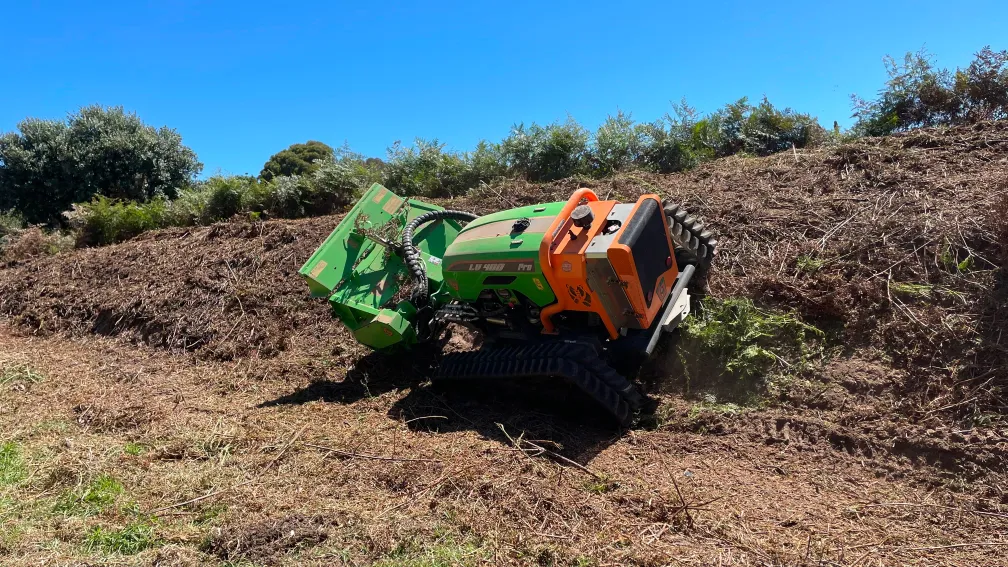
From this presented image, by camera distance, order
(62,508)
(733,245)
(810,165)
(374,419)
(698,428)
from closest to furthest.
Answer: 1. (62,508)
2. (698,428)
3. (374,419)
4. (733,245)
5. (810,165)

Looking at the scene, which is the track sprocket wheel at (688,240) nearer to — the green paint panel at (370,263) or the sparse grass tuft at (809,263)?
the sparse grass tuft at (809,263)

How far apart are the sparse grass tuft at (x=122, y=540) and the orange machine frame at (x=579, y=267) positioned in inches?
116

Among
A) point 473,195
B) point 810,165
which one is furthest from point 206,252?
point 810,165

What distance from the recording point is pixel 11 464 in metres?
4.54

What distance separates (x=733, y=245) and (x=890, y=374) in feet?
6.67

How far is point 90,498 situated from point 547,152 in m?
8.25

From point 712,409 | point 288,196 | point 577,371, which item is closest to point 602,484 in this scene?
point 577,371

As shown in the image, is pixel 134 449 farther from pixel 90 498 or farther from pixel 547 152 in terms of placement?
pixel 547 152

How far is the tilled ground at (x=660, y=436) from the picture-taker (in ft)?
10.7

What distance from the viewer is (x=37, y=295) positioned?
34.6ft

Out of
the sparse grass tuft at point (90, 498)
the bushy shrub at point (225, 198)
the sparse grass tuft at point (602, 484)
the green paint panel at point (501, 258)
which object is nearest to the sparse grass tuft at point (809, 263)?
the green paint panel at point (501, 258)

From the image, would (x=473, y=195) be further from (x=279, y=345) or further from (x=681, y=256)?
(x=681, y=256)

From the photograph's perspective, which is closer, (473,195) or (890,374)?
(890,374)

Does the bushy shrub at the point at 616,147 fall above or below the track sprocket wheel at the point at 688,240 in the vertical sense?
above
